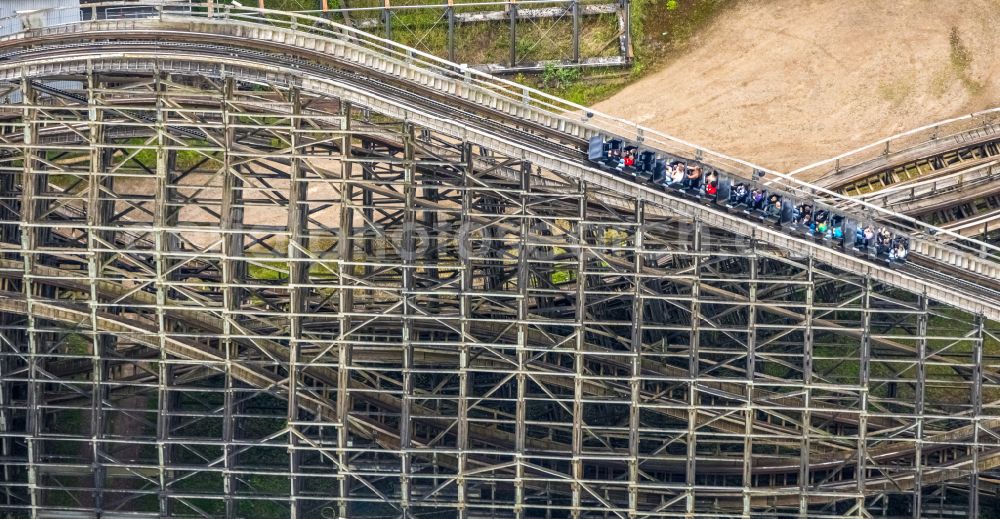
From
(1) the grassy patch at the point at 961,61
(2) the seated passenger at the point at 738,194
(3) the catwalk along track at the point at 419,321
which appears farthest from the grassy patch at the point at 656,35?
(2) the seated passenger at the point at 738,194

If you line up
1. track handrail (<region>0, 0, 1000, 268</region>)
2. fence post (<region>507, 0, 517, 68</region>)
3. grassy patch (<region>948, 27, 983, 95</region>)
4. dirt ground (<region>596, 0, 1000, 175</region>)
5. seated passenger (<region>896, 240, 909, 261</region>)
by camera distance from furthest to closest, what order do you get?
1. fence post (<region>507, 0, 517, 68</region>)
2. grassy patch (<region>948, 27, 983, 95</region>)
3. dirt ground (<region>596, 0, 1000, 175</region>)
4. seated passenger (<region>896, 240, 909, 261</region>)
5. track handrail (<region>0, 0, 1000, 268</region>)

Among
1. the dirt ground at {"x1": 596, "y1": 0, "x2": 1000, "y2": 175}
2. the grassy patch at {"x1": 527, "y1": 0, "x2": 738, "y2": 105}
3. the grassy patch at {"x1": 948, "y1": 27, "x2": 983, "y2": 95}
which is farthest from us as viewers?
the grassy patch at {"x1": 527, "y1": 0, "x2": 738, "y2": 105}

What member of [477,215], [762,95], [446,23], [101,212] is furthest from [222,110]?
[762,95]

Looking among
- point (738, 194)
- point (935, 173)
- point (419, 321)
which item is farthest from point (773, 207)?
point (419, 321)

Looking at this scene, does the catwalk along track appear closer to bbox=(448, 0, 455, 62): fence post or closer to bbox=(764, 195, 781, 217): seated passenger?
bbox=(764, 195, 781, 217): seated passenger

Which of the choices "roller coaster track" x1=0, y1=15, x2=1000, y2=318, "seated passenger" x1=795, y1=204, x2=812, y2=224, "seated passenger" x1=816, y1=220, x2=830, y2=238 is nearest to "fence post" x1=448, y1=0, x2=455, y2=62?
"roller coaster track" x1=0, y1=15, x2=1000, y2=318

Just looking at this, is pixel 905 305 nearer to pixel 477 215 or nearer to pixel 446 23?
pixel 477 215
